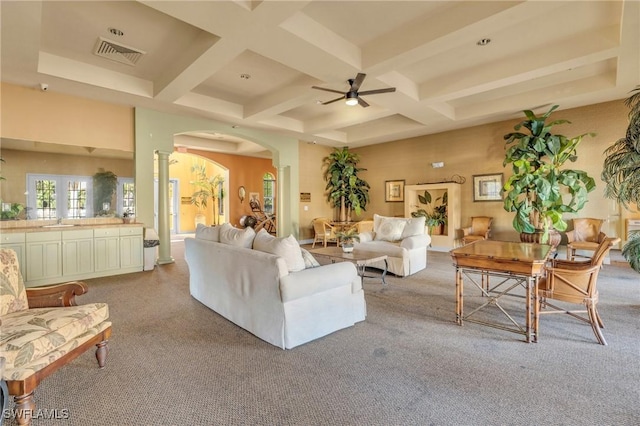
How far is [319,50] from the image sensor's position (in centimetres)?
366

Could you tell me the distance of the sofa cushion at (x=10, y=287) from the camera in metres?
2.14

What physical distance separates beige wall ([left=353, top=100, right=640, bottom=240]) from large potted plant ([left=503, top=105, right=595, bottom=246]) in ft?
1.27

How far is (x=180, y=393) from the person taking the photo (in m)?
2.04

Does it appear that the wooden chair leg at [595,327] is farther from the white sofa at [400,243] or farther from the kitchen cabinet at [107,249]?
the kitchen cabinet at [107,249]

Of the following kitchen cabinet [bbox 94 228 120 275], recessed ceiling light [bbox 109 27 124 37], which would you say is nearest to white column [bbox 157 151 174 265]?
kitchen cabinet [bbox 94 228 120 275]

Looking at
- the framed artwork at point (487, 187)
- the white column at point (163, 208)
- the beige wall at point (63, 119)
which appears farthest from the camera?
the framed artwork at point (487, 187)

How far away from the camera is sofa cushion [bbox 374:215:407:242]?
5.69 metres

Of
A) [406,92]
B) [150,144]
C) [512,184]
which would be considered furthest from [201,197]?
[512,184]

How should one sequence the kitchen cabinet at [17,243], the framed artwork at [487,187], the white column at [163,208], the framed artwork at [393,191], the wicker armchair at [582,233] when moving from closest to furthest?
the kitchen cabinet at [17,243] → the wicker armchair at [582,233] → the white column at [163,208] → the framed artwork at [487,187] → the framed artwork at [393,191]

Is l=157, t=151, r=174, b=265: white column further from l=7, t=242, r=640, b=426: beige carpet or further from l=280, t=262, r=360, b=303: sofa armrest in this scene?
l=280, t=262, r=360, b=303: sofa armrest

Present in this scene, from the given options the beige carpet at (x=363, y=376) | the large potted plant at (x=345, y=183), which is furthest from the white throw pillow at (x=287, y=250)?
the large potted plant at (x=345, y=183)

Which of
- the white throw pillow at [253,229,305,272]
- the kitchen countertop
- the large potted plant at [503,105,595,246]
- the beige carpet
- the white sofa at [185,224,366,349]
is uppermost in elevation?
the large potted plant at [503,105,595,246]

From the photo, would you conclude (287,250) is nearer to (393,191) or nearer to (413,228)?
(413,228)

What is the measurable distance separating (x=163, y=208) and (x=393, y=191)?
6.01m
